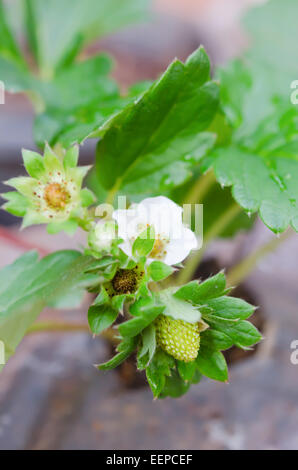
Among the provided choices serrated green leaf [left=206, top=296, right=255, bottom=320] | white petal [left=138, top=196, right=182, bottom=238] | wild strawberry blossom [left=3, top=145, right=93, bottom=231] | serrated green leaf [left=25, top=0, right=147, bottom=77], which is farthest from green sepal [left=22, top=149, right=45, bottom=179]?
serrated green leaf [left=25, top=0, right=147, bottom=77]

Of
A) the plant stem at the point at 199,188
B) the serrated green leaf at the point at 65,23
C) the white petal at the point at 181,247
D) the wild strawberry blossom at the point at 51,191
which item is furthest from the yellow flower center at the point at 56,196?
the serrated green leaf at the point at 65,23

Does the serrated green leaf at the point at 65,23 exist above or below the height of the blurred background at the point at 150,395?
above

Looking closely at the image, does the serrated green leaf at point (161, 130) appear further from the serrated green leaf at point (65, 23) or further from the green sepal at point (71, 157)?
the serrated green leaf at point (65, 23)

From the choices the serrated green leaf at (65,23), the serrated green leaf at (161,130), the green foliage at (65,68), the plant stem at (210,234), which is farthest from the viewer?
the serrated green leaf at (65,23)

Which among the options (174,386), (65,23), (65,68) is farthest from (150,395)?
(65,23)

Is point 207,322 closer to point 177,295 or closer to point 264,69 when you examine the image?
point 177,295

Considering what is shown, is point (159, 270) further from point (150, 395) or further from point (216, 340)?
point (150, 395)

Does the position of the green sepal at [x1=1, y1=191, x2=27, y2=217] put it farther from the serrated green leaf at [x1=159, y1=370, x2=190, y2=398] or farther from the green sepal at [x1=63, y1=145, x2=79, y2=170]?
the serrated green leaf at [x1=159, y1=370, x2=190, y2=398]
